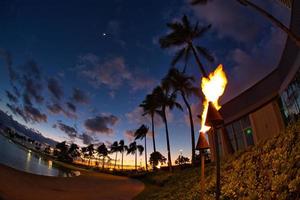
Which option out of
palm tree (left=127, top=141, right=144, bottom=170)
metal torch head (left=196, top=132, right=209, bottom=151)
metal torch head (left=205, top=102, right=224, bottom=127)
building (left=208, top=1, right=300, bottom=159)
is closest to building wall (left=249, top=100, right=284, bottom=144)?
building (left=208, top=1, right=300, bottom=159)

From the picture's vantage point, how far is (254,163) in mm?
6473

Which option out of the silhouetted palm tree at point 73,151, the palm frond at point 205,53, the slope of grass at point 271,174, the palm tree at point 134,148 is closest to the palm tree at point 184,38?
the palm frond at point 205,53

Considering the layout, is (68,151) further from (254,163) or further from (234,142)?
(254,163)

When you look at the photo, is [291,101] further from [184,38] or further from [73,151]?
[73,151]

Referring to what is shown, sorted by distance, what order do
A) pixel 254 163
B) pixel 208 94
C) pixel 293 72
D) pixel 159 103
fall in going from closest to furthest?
pixel 208 94
pixel 254 163
pixel 293 72
pixel 159 103

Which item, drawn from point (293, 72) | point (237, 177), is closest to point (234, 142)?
point (293, 72)

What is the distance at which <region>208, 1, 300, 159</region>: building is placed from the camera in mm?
13906

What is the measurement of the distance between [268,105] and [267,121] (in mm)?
1549

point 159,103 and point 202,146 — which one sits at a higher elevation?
point 159,103

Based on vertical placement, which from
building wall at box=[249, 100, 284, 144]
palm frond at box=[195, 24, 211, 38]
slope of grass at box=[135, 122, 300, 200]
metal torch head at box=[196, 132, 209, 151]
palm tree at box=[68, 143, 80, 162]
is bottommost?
slope of grass at box=[135, 122, 300, 200]

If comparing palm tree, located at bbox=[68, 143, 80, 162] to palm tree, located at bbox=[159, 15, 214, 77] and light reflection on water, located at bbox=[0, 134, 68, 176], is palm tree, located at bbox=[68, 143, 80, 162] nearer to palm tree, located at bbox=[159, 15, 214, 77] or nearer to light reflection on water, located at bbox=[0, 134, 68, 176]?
light reflection on water, located at bbox=[0, 134, 68, 176]

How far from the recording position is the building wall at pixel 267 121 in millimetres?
17330

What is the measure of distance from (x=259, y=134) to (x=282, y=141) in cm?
1514

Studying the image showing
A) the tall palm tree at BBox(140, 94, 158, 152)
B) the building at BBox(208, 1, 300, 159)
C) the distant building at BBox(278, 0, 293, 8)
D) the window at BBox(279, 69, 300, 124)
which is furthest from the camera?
the tall palm tree at BBox(140, 94, 158, 152)
